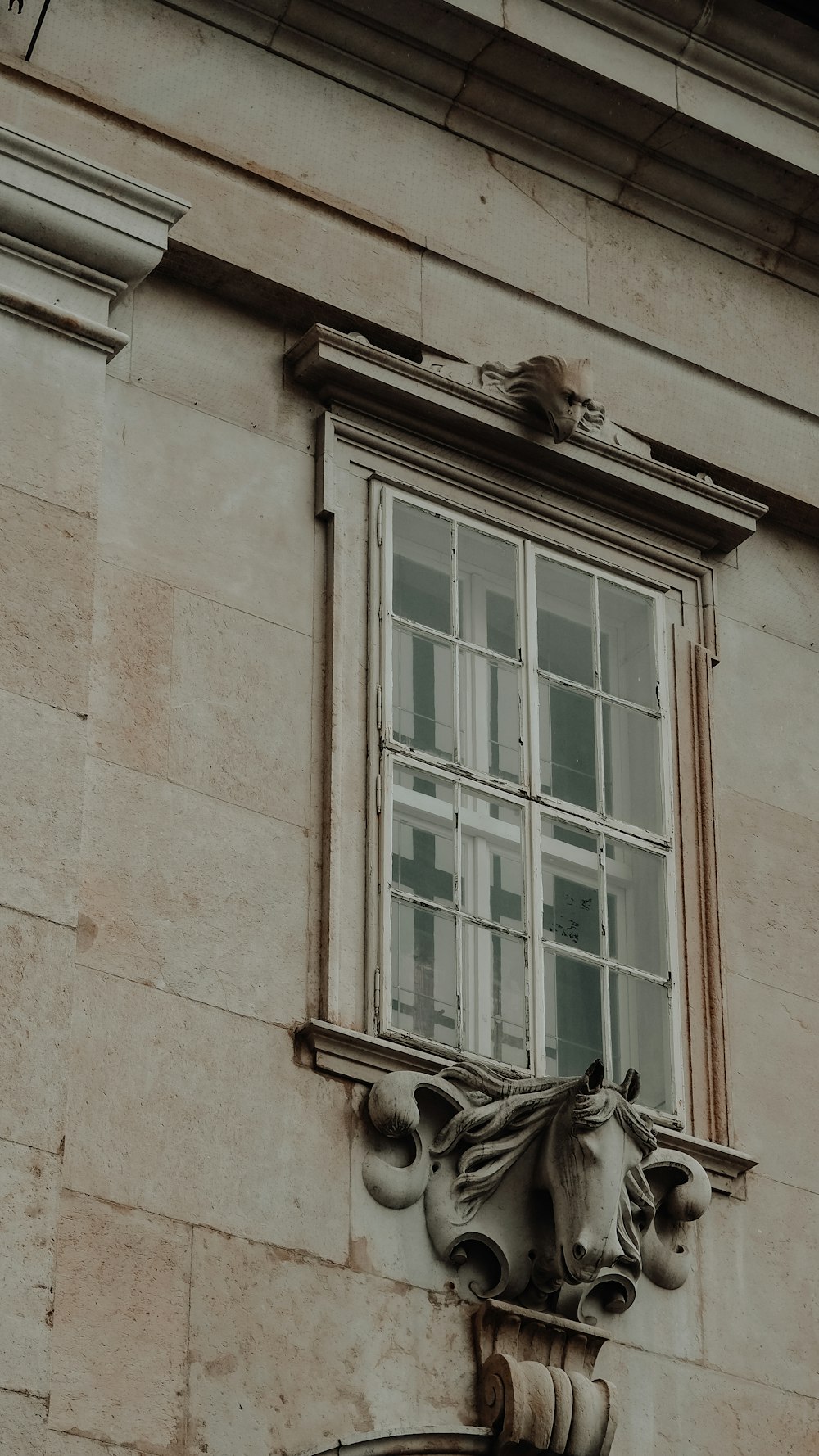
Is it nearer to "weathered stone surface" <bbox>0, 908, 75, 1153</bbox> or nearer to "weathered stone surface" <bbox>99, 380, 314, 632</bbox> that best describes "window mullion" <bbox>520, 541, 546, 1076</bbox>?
"weathered stone surface" <bbox>99, 380, 314, 632</bbox>

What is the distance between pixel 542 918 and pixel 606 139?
3.59 metres

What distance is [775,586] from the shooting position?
1203 cm

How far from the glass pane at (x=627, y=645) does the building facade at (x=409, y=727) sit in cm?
2

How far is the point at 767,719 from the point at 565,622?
1.00 m

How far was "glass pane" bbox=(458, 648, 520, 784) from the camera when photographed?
1062 centimetres

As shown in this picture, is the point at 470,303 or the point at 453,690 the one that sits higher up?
Result: the point at 470,303

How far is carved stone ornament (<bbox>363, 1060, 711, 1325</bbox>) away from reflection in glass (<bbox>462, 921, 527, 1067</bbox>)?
0.24m

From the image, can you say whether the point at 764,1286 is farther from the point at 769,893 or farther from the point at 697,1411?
the point at 769,893

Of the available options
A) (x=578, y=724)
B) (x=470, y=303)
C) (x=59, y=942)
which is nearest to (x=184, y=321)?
(x=470, y=303)

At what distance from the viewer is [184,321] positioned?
35.4ft

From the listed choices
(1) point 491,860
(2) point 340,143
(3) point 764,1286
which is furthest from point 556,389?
(3) point 764,1286

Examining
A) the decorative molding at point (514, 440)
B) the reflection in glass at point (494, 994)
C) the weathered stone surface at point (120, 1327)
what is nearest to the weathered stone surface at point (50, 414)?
the decorative molding at point (514, 440)

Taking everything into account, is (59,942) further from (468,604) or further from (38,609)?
(468,604)

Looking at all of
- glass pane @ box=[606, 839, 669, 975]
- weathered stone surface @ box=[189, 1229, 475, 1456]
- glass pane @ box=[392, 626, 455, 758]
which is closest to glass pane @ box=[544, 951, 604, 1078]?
glass pane @ box=[606, 839, 669, 975]
